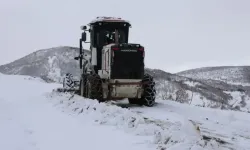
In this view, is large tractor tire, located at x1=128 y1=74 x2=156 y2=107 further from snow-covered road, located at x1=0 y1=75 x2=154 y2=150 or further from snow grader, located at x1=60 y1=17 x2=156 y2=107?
snow-covered road, located at x1=0 y1=75 x2=154 y2=150

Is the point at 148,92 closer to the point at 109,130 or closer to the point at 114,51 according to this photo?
the point at 114,51

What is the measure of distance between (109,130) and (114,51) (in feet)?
19.8

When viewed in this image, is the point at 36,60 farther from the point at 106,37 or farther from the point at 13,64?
the point at 106,37

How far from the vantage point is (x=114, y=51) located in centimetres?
1478

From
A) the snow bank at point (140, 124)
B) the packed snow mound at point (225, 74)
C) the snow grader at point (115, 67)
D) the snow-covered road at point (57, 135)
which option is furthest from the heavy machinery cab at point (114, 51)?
the packed snow mound at point (225, 74)

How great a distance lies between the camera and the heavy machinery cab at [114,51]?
48.9 feet

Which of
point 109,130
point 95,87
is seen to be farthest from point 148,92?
point 109,130

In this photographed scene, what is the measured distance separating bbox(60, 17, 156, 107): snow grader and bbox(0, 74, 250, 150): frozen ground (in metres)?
1.60

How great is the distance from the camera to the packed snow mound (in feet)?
318

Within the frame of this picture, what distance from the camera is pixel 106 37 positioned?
16.5 metres

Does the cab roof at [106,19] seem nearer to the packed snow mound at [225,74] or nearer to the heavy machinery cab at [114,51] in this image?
the heavy machinery cab at [114,51]

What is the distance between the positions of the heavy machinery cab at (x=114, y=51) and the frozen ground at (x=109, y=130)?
6.72ft

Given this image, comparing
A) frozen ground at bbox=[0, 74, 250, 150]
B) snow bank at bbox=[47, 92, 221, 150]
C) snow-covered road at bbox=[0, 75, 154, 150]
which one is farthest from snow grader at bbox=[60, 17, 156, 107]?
snow-covered road at bbox=[0, 75, 154, 150]

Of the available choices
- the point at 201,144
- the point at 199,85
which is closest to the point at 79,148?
the point at 201,144
